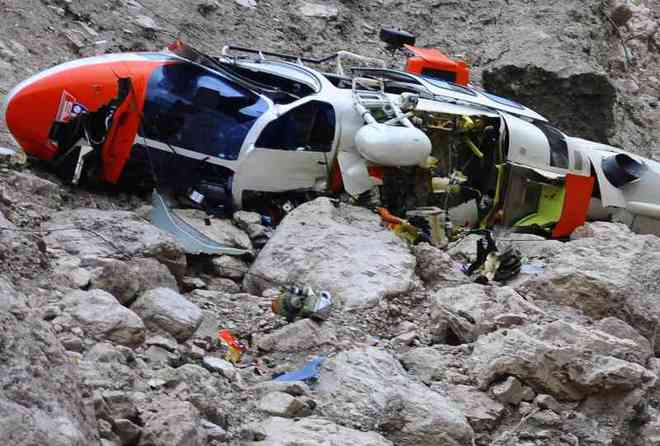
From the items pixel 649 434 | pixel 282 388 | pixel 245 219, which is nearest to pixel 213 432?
pixel 282 388

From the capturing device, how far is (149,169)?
8.66m

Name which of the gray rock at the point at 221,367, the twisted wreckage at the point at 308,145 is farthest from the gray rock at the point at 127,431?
the twisted wreckage at the point at 308,145

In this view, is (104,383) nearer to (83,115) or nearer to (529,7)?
(83,115)

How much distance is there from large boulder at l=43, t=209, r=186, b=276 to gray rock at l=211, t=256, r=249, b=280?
0.75m

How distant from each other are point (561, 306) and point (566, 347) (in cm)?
153

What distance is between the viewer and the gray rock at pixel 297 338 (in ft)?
19.3

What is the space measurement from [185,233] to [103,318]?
3.08m

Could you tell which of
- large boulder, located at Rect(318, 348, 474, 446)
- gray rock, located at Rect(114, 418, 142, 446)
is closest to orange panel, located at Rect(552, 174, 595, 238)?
large boulder, located at Rect(318, 348, 474, 446)

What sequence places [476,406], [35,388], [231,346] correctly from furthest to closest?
[231,346], [476,406], [35,388]

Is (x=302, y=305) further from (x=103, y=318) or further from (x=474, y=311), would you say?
(x=103, y=318)

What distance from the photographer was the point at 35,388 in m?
3.29

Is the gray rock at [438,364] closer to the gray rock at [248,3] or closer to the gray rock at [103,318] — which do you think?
the gray rock at [103,318]

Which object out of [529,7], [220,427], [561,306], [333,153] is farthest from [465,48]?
[220,427]

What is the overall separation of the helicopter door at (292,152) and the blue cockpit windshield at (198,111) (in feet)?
0.59
